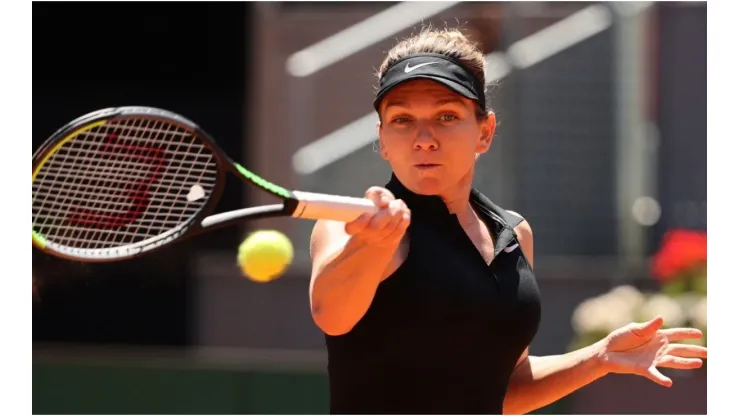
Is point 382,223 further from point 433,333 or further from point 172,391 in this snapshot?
point 172,391

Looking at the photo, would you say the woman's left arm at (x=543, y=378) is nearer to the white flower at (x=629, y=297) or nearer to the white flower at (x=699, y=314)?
the white flower at (x=699, y=314)

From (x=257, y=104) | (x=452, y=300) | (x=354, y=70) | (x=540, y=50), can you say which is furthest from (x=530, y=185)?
(x=452, y=300)

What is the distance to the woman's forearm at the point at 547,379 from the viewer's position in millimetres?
2916

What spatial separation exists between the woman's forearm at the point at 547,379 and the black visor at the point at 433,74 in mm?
689

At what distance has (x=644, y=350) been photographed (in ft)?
9.62

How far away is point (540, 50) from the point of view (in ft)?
24.7

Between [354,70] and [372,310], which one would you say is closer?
[372,310]

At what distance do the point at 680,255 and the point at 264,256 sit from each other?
Result: 11.9ft

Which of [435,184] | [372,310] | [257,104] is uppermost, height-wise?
[257,104]

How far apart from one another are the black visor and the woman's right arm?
314 millimetres

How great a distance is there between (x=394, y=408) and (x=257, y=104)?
5765 mm

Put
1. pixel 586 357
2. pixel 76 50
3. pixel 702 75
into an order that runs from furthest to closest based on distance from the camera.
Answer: pixel 76 50, pixel 702 75, pixel 586 357

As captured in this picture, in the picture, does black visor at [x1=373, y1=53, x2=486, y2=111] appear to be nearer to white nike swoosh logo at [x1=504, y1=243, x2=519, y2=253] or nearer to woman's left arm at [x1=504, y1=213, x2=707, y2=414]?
white nike swoosh logo at [x1=504, y1=243, x2=519, y2=253]

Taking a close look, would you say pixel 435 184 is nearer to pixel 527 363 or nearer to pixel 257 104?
pixel 527 363
